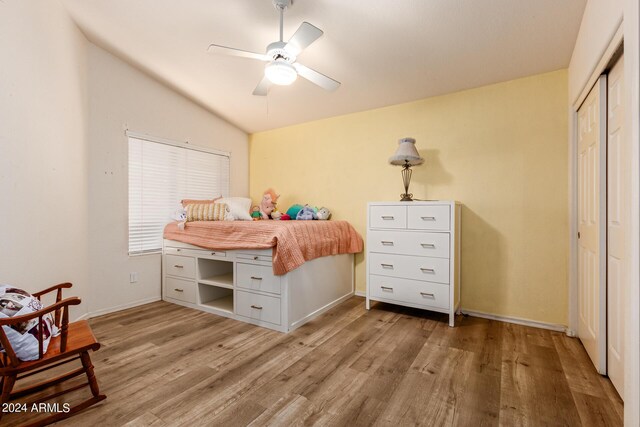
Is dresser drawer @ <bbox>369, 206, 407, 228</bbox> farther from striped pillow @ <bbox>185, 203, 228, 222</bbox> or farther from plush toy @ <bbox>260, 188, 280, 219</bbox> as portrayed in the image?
striped pillow @ <bbox>185, 203, 228, 222</bbox>

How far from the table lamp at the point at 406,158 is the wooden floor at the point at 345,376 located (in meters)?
1.34

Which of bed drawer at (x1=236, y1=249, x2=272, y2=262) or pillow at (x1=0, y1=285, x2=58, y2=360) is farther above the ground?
bed drawer at (x1=236, y1=249, x2=272, y2=262)

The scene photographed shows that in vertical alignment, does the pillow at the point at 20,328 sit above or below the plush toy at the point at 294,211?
below

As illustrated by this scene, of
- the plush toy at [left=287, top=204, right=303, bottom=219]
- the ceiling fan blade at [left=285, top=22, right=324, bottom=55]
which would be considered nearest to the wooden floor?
the plush toy at [left=287, top=204, right=303, bottom=219]

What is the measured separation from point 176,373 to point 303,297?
116 cm

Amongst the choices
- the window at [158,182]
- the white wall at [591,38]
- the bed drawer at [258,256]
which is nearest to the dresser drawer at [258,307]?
the bed drawer at [258,256]

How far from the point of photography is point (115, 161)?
3.01 metres

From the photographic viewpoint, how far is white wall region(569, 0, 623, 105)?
1.42 meters

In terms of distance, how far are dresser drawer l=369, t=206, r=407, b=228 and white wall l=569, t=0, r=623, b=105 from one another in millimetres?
1547

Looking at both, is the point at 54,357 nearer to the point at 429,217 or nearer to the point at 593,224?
the point at 429,217

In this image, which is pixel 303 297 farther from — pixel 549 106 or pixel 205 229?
pixel 549 106

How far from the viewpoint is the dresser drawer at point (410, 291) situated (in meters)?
2.62

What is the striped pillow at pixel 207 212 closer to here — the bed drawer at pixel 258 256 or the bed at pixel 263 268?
the bed at pixel 263 268

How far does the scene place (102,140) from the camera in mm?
2900
